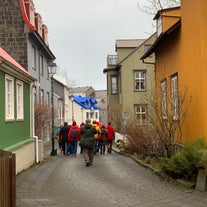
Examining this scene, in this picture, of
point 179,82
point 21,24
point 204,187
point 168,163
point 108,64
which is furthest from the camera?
point 108,64

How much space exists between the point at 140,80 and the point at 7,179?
42.2 meters

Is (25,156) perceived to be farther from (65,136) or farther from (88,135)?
(65,136)

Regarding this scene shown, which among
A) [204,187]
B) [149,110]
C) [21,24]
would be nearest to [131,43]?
[21,24]

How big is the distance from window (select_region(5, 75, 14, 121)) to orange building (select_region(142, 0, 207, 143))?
15.4ft

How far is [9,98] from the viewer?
14.8 meters

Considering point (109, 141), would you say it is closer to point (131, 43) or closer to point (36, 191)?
point (36, 191)

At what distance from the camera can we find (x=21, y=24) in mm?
30562

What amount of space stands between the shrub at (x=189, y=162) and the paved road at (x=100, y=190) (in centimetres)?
43

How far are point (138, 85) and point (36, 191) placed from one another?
128ft

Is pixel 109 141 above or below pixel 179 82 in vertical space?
below

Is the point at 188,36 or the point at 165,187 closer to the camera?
the point at 165,187

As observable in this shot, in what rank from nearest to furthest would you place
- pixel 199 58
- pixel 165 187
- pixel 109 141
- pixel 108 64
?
1. pixel 165 187
2. pixel 199 58
3. pixel 109 141
4. pixel 108 64

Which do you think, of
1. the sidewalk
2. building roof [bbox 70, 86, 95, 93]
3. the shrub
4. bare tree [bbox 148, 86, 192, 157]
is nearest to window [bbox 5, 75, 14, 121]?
the sidewalk

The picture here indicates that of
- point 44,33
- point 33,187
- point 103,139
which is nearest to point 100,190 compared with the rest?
point 33,187
